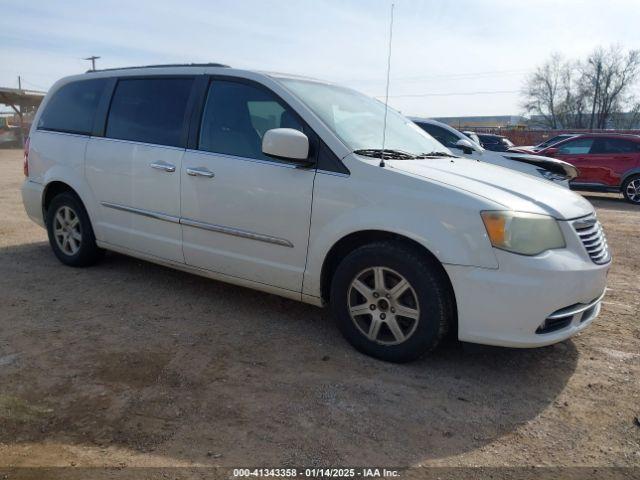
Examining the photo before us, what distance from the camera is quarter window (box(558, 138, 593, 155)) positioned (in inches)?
545

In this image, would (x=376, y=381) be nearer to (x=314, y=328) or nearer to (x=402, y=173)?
(x=314, y=328)

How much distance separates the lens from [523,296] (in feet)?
10.0

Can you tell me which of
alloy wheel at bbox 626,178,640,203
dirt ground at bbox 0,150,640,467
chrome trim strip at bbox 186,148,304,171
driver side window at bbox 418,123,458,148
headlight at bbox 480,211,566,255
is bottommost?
dirt ground at bbox 0,150,640,467

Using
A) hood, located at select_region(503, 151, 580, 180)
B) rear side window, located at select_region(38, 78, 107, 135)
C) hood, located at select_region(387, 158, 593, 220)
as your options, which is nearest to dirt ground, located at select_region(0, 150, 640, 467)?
hood, located at select_region(387, 158, 593, 220)

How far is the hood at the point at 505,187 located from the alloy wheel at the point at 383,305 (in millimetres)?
664

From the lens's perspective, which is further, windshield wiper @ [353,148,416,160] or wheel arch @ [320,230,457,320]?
windshield wiper @ [353,148,416,160]

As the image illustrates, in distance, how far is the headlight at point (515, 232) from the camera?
10.1 ft

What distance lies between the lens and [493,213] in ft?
10.2

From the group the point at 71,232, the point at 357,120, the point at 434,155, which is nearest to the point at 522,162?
the point at 434,155

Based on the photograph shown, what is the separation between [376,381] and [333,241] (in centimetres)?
90

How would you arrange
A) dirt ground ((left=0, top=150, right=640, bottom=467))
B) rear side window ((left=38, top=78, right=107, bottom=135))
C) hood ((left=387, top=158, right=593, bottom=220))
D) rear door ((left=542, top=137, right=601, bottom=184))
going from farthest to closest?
rear door ((left=542, top=137, right=601, bottom=184)) < rear side window ((left=38, top=78, right=107, bottom=135)) < hood ((left=387, top=158, right=593, bottom=220)) < dirt ground ((left=0, top=150, right=640, bottom=467))

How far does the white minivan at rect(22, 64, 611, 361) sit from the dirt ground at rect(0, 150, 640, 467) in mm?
327

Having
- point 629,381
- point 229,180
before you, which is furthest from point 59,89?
point 629,381

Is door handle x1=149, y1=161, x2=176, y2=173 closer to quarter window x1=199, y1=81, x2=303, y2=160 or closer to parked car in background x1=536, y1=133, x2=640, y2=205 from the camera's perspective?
quarter window x1=199, y1=81, x2=303, y2=160
